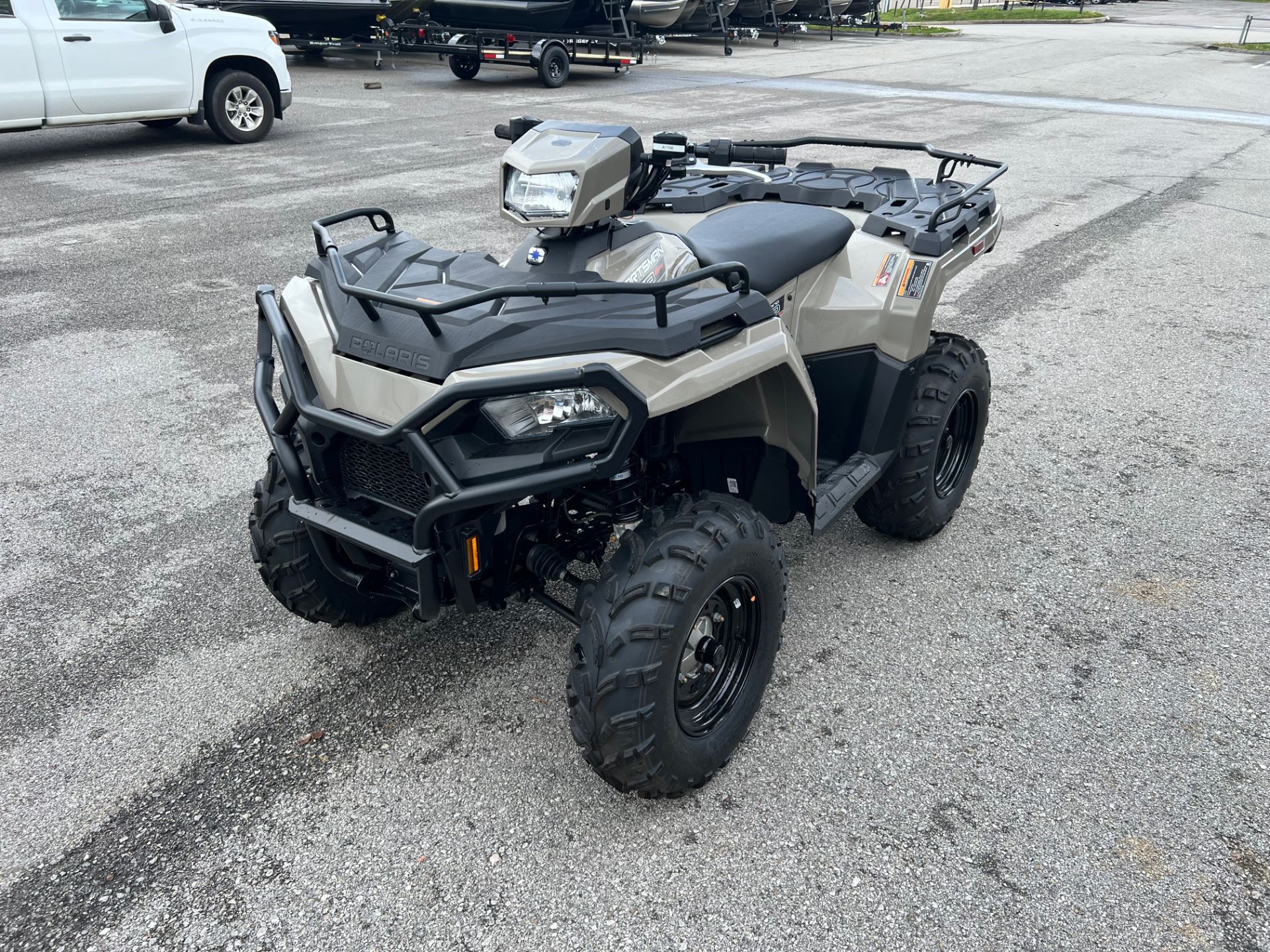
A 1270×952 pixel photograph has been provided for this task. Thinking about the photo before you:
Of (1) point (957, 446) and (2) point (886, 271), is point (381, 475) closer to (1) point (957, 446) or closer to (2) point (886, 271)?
(2) point (886, 271)

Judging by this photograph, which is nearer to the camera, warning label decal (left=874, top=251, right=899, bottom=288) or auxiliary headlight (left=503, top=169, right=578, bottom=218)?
auxiliary headlight (left=503, top=169, right=578, bottom=218)

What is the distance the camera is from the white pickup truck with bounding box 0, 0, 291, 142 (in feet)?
30.6

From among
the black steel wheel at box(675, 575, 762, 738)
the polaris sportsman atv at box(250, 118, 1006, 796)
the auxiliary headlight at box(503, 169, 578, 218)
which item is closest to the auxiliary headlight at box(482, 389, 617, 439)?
the polaris sportsman atv at box(250, 118, 1006, 796)

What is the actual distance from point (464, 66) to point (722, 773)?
16.1 metres

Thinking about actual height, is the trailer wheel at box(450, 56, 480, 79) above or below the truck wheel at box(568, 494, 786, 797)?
above

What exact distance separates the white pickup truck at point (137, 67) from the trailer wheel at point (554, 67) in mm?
5653

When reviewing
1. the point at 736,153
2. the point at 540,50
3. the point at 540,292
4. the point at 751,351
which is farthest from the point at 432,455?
the point at 540,50

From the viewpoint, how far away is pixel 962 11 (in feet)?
138

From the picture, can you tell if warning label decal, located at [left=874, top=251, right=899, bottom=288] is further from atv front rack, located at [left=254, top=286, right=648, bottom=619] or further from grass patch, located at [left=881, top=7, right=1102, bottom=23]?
grass patch, located at [left=881, top=7, right=1102, bottom=23]

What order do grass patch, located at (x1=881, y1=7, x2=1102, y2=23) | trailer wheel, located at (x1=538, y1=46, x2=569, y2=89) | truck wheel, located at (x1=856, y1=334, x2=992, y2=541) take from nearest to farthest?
truck wheel, located at (x1=856, y1=334, x2=992, y2=541)
trailer wheel, located at (x1=538, y1=46, x2=569, y2=89)
grass patch, located at (x1=881, y1=7, x2=1102, y2=23)

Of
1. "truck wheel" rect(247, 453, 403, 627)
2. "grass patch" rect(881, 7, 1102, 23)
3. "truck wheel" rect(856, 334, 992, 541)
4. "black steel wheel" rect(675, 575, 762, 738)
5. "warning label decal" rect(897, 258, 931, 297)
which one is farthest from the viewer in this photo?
"grass patch" rect(881, 7, 1102, 23)

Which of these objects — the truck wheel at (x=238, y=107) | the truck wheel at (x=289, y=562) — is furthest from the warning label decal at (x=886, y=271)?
the truck wheel at (x=238, y=107)

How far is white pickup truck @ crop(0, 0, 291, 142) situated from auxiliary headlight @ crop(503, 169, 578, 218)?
904 centimetres

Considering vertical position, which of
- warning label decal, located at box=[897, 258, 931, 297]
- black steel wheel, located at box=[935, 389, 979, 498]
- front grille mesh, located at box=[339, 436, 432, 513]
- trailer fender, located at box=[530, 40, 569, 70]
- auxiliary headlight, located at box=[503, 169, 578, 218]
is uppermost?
auxiliary headlight, located at box=[503, 169, 578, 218]
